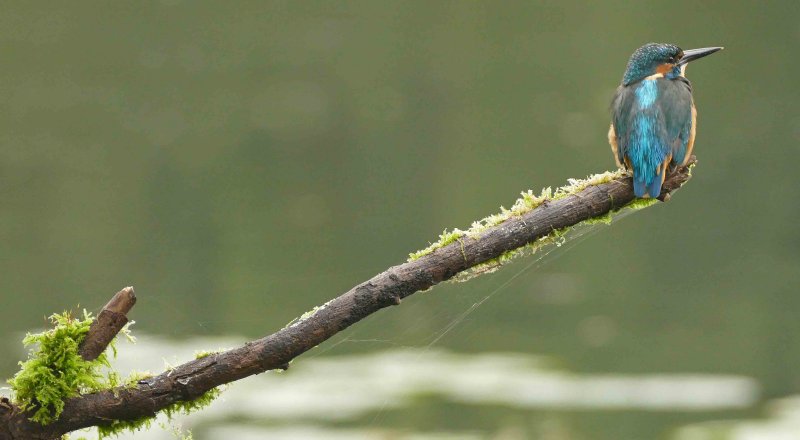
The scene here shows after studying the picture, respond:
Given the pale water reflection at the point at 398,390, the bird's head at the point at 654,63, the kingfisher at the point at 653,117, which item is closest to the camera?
the kingfisher at the point at 653,117

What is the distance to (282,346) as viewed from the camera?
8.68 feet

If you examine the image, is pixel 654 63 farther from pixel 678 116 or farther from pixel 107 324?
pixel 107 324

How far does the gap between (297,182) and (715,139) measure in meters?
3.04

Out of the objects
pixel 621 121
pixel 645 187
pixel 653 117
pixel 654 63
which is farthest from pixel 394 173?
pixel 645 187

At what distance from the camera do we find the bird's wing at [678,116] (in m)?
3.75

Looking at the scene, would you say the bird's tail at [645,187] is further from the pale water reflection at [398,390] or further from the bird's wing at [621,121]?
the pale water reflection at [398,390]

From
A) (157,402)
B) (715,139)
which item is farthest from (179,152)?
(157,402)

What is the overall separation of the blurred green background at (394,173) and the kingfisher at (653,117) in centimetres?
119

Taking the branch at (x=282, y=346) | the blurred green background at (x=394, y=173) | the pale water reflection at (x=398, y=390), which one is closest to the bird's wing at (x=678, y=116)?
the branch at (x=282, y=346)

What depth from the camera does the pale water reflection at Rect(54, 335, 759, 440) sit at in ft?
21.7

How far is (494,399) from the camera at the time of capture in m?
6.88

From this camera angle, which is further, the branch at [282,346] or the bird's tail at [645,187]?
the bird's tail at [645,187]

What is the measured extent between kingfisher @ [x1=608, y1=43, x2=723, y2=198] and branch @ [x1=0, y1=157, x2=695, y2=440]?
657 millimetres

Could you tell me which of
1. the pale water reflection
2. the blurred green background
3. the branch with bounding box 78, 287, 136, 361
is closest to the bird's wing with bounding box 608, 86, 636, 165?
the blurred green background
